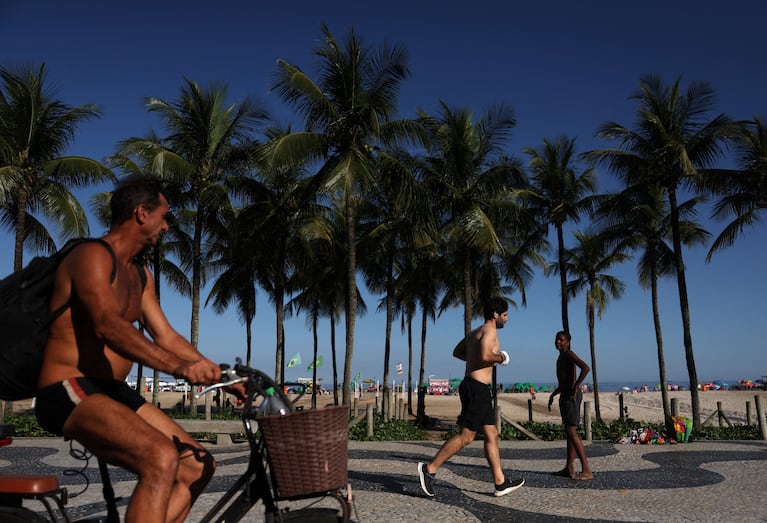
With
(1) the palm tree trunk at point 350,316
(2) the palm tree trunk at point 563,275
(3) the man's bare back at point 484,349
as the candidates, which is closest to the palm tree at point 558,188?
(2) the palm tree trunk at point 563,275

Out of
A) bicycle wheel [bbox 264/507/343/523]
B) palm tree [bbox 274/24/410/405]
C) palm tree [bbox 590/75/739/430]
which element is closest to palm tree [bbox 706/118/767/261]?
palm tree [bbox 590/75/739/430]

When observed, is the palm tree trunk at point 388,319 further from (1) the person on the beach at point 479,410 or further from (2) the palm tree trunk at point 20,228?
(1) the person on the beach at point 479,410

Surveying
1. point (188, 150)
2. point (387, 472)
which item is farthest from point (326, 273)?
point (387, 472)

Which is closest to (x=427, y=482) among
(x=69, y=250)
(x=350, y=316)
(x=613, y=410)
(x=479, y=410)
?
(x=479, y=410)

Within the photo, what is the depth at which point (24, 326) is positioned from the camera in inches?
98.0

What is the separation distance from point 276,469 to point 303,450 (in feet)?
0.48

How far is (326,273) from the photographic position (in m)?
35.5

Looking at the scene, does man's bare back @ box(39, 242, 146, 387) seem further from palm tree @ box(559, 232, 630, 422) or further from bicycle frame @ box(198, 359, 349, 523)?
palm tree @ box(559, 232, 630, 422)

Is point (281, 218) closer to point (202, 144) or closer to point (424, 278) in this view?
point (202, 144)

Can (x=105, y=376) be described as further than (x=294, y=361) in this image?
No

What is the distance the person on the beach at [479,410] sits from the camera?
6.98 meters

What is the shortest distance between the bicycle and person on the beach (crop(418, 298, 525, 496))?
4425 millimetres

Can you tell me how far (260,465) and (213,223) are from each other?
897 inches

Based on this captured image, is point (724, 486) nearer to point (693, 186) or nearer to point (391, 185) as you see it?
point (391, 185)
